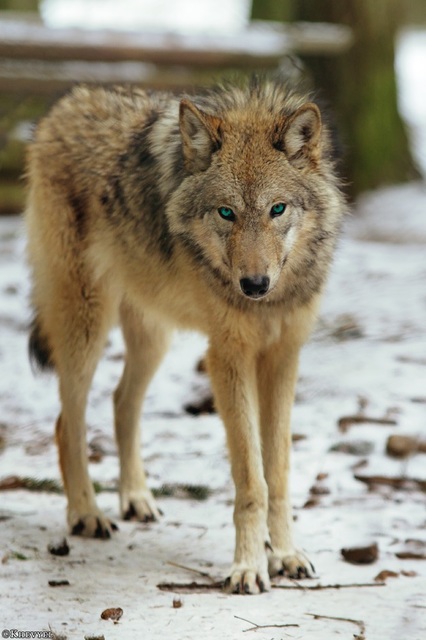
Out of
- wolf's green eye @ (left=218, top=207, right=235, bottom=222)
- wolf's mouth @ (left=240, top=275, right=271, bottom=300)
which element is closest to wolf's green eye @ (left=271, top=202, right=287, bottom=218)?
wolf's green eye @ (left=218, top=207, right=235, bottom=222)

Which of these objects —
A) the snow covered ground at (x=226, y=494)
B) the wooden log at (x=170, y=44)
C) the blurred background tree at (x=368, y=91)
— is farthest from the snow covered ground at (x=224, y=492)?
the wooden log at (x=170, y=44)

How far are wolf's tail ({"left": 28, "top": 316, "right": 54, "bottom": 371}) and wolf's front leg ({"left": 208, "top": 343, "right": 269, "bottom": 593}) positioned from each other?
4.11 ft

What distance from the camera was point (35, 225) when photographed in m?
5.10

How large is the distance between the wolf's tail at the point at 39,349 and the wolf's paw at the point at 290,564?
164 cm

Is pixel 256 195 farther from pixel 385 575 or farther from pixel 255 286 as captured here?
pixel 385 575

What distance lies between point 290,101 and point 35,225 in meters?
1.52

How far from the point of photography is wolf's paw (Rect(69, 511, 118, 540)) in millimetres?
4621

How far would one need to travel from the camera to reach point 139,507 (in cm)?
492

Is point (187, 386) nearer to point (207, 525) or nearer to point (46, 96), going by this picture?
point (207, 525)

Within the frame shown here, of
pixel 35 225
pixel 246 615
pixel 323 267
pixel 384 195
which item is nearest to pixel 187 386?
pixel 35 225

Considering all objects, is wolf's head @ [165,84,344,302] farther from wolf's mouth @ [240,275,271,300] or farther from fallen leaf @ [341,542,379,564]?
fallen leaf @ [341,542,379,564]

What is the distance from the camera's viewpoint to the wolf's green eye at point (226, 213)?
3957 mm

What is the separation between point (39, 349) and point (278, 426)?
4.96 feet

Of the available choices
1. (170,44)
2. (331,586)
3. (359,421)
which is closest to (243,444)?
(331,586)
